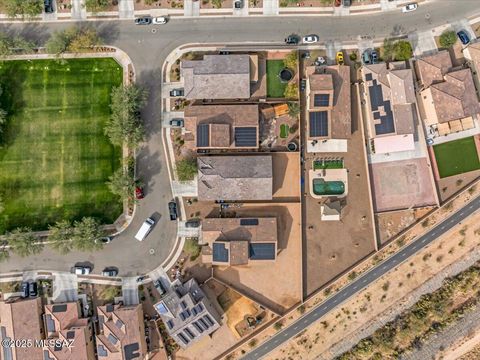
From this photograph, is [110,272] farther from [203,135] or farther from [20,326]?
[203,135]

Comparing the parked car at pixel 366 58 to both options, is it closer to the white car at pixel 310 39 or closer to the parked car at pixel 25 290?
the white car at pixel 310 39

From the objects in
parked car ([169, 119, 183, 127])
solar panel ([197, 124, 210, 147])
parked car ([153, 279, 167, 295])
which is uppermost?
parked car ([169, 119, 183, 127])

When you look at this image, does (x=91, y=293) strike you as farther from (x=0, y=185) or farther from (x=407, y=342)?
(x=407, y=342)

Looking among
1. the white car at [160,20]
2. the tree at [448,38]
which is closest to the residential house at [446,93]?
the tree at [448,38]

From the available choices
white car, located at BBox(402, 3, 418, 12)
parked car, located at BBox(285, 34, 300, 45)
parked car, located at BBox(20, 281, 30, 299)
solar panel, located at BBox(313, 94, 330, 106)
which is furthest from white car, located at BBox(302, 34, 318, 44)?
parked car, located at BBox(20, 281, 30, 299)

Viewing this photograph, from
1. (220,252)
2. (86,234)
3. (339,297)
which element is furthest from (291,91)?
(86,234)

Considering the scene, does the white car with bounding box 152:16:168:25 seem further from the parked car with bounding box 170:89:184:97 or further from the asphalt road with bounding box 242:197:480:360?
the asphalt road with bounding box 242:197:480:360

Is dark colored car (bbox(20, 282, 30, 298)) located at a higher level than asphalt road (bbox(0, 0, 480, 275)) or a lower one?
lower
